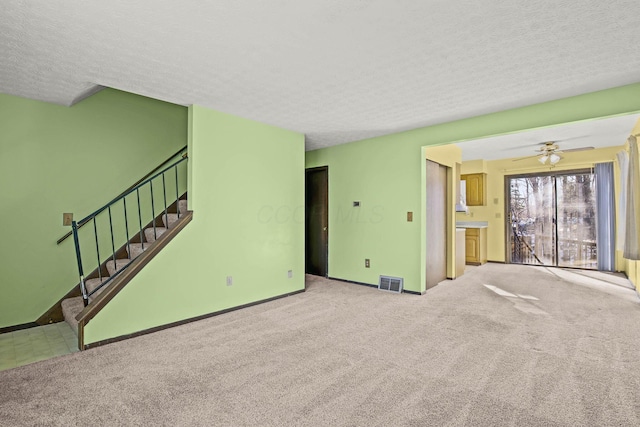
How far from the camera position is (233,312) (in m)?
3.82

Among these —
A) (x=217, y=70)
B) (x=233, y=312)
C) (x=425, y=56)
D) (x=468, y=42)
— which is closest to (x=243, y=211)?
(x=233, y=312)

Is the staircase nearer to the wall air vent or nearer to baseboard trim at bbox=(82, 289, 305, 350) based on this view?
baseboard trim at bbox=(82, 289, 305, 350)

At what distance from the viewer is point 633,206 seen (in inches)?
165

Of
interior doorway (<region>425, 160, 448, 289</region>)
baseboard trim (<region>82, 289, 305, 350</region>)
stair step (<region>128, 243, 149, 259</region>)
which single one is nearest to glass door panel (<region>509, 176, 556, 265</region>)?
interior doorway (<region>425, 160, 448, 289</region>)

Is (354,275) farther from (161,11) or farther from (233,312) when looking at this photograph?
(161,11)

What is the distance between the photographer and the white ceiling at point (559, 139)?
4.31 m

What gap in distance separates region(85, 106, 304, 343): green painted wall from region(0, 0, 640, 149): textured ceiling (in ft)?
2.03

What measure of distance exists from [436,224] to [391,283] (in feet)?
4.47

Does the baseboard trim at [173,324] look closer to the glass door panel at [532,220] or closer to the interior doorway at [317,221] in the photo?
the interior doorway at [317,221]

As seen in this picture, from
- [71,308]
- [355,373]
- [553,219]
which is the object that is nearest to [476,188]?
[553,219]

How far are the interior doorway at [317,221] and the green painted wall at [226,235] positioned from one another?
3.36ft

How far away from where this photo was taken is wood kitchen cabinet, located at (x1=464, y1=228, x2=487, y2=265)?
7.31 m

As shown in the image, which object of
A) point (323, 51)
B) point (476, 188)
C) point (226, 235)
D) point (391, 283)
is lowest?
point (391, 283)

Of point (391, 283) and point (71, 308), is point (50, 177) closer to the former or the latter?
point (71, 308)
